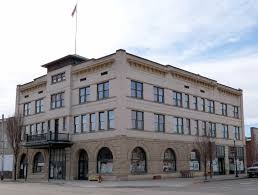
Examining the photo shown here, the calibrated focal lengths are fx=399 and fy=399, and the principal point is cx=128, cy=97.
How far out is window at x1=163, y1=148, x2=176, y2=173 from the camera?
4709 centimetres

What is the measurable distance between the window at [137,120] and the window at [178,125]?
6544 mm

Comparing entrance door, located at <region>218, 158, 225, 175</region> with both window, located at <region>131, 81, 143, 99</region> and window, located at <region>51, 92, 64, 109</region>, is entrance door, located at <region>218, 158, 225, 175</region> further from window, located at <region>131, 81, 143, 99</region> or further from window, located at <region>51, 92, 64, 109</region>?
window, located at <region>51, 92, 64, 109</region>

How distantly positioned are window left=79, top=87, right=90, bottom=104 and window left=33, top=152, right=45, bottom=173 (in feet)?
35.3

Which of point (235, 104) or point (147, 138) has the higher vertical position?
point (235, 104)

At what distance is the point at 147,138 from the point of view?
4475 cm

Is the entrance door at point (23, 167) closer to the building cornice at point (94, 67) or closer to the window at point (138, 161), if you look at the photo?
the building cornice at point (94, 67)

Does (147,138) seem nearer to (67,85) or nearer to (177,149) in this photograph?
(177,149)

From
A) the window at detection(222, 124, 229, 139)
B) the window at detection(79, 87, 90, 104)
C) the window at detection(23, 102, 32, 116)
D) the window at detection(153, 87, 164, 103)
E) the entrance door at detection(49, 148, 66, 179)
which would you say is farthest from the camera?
the window at detection(222, 124, 229, 139)

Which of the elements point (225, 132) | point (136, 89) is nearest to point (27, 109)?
point (136, 89)

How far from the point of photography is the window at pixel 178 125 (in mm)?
49756

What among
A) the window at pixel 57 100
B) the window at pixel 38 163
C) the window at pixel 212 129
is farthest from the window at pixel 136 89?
the window at pixel 38 163

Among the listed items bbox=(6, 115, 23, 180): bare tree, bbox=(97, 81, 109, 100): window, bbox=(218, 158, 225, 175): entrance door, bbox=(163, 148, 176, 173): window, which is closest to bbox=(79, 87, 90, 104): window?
bbox=(97, 81, 109, 100): window

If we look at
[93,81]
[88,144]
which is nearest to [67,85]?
[93,81]

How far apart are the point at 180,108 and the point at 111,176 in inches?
553
